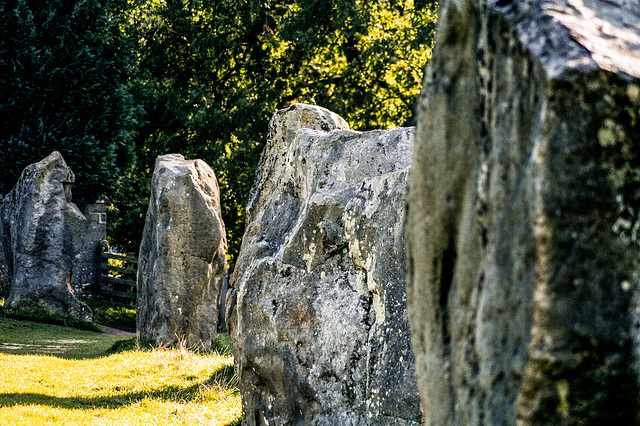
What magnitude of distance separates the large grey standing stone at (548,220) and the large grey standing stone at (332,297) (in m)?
2.97

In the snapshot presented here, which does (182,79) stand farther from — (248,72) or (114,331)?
(114,331)

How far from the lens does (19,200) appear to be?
1494 centimetres

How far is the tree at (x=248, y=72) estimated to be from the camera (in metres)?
20.6

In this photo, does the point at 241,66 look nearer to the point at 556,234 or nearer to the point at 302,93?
the point at 302,93

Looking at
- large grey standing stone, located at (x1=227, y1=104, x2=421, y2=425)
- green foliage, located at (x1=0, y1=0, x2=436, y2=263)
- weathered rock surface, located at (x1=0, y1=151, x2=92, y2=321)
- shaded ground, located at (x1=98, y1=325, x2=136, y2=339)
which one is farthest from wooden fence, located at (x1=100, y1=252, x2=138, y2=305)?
large grey standing stone, located at (x1=227, y1=104, x2=421, y2=425)

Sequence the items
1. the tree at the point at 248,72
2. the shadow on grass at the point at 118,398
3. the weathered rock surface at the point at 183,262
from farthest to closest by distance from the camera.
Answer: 1. the tree at the point at 248,72
2. the weathered rock surface at the point at 183,262
3. the shadow on grass at the point at 118,398

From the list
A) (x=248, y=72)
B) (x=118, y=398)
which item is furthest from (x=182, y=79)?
(x=118, y=398)

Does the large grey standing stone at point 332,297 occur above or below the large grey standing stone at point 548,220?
below

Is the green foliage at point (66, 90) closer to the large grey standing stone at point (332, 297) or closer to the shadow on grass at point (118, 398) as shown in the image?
the shadow on grass at point (118, 398)

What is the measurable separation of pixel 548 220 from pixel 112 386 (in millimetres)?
7618

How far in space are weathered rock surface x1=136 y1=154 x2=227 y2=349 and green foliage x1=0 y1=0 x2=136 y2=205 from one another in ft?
26.1

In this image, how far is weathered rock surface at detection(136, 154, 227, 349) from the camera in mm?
10969

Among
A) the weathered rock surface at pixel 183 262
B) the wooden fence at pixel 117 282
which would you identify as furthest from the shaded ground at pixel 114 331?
the weathered rock surface at pixel 183 262

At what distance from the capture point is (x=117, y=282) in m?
18.3
